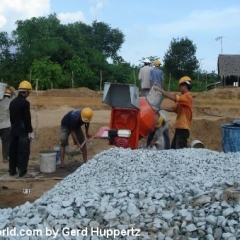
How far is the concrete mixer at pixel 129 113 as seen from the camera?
351 inches

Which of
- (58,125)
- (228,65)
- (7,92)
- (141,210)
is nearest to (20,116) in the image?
(7,92)

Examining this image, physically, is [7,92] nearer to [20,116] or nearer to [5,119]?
[5,119]

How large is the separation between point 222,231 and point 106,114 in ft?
45.9

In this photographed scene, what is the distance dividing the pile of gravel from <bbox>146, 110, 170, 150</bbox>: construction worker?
3.32 metres

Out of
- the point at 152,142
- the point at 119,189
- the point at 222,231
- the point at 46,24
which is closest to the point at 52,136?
the point at 152,142

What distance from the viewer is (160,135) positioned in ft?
32.7

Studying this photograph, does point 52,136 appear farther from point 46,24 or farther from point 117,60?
point 117,60

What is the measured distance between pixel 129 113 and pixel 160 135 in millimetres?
1189

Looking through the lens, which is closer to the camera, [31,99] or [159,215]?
[159,215]

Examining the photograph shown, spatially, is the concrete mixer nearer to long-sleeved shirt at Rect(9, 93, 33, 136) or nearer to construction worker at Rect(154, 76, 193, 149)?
construction worker at Rect(154, 76, 193, 149)

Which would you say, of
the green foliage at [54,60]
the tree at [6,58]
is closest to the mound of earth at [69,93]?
the green foliage at [54,60]

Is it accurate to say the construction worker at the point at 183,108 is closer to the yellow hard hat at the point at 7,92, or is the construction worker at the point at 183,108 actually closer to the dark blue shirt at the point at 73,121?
the dark blue shirt at the point at 73,121

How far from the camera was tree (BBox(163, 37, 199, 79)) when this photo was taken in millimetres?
43750

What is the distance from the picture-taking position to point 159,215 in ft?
16.9
